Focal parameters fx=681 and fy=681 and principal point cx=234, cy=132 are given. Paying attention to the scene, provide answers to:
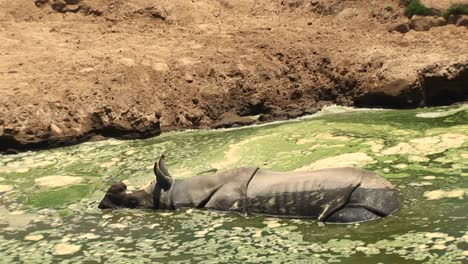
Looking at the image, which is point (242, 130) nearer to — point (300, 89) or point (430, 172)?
point (300, 89)

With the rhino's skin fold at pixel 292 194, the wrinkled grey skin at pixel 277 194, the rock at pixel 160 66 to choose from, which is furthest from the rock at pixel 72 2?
the rhino's skin fold at pixel 292 194

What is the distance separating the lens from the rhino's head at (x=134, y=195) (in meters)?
8.01

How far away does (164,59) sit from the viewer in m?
14.1

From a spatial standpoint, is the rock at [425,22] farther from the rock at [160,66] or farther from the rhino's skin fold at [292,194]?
the rhino's skin fold at [292,194]

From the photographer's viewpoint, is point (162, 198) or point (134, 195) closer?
point (162, 198)

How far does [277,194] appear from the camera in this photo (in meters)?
7.38

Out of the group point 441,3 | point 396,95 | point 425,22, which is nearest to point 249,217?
point 396,95

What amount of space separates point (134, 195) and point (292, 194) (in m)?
1.97

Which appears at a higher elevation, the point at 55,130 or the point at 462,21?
the point at 462,21

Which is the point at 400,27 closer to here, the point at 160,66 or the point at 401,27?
the point at 401,27

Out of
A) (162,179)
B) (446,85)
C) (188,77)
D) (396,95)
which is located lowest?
(162,179)

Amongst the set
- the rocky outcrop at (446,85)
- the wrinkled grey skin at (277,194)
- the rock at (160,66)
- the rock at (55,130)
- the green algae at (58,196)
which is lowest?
the green algae at (58,196)

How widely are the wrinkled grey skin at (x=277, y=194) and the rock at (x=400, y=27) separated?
9.24m

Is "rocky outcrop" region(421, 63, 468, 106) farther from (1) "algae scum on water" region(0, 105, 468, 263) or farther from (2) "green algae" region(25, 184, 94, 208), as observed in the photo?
(2) "green algae" region(25, 184, 94, 208)
